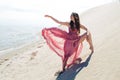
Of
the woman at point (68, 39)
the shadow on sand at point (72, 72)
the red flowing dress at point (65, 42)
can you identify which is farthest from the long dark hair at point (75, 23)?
the shadow on sand at point (72, 72)

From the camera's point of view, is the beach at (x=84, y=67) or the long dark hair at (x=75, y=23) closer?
the beach at (x=84, y=67)

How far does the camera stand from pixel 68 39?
12617mm

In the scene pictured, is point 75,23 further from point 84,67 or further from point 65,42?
point 84,67

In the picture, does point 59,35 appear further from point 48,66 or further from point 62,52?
point 48,66

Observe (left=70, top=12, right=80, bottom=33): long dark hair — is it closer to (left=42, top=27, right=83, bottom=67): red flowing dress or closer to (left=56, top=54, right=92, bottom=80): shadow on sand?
(left=42, top=27, right=83, bottom=67): red flowing dress

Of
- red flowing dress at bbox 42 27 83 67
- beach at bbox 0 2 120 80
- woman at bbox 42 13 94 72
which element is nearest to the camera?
beach at bbox 0 2 120 80

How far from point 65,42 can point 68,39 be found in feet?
0.57

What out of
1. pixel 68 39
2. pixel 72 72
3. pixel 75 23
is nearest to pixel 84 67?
pixel 72 72

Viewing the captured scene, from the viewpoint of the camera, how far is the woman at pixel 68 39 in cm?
1231

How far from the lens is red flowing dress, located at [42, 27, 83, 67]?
12.5 meters

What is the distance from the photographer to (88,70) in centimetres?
1166

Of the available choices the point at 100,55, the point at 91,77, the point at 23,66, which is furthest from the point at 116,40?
the point at 23,66

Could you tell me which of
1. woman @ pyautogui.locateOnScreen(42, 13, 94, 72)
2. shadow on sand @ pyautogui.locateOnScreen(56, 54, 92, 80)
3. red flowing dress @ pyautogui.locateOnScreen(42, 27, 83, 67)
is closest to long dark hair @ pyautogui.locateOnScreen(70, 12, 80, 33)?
woman @ pyautogui.locateOnScreen(42, 13, 94, 72)

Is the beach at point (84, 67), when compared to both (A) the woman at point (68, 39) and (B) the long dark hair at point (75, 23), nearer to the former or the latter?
(A) the woman at point (68, 39)
